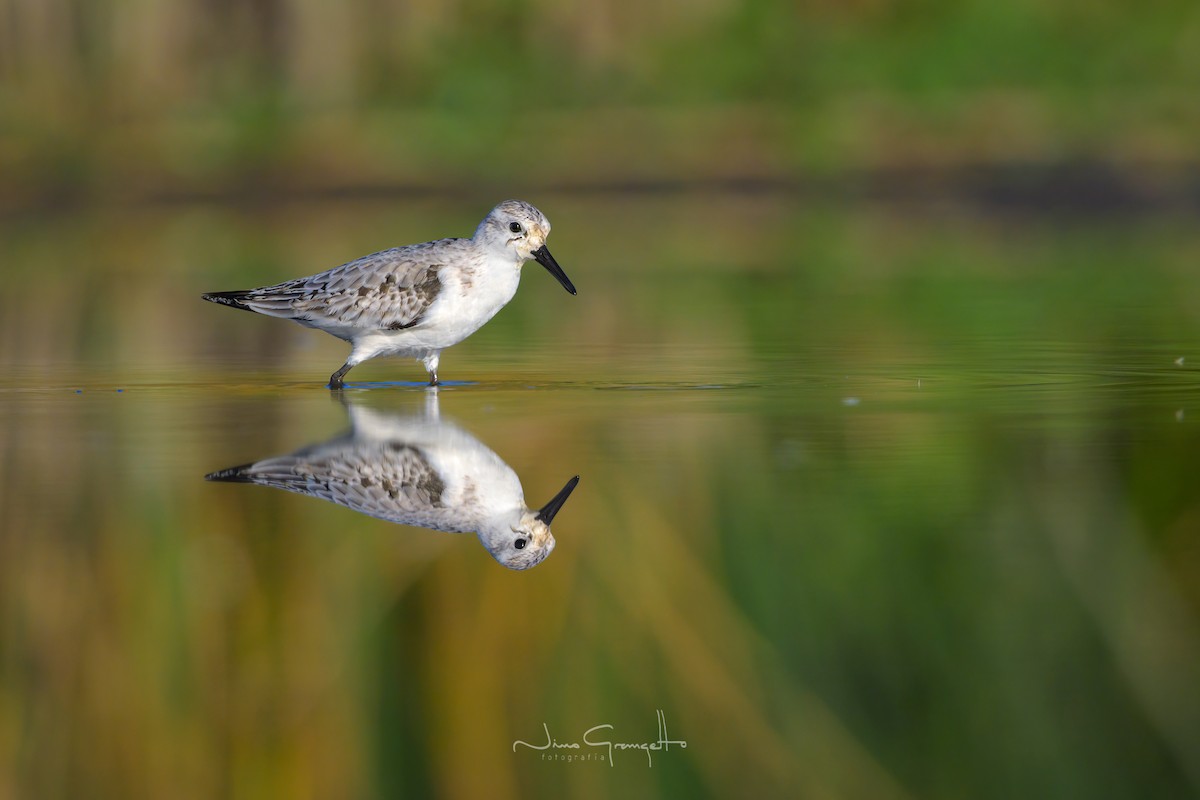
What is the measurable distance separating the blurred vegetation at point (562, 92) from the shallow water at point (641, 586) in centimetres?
1349

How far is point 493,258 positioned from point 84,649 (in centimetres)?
428

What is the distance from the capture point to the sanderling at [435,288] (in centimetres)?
868

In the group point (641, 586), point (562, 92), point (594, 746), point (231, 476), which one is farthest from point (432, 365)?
point (562, 92)

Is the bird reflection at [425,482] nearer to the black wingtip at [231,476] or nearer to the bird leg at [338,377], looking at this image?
the black wingtip at [231,476]

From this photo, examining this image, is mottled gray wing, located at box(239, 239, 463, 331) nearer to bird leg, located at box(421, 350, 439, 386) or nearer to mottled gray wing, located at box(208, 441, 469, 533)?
bird leg, located at box(421, 350, 439, 386)

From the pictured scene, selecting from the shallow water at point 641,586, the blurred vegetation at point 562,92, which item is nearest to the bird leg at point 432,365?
the shallow water at point 641,586

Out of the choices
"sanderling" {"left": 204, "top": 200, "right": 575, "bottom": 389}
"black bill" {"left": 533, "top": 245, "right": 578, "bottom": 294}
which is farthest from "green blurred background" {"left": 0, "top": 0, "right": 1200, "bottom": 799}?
"black bill" {"left": 533, "top": 245, "right": 578, "bottom": 294}

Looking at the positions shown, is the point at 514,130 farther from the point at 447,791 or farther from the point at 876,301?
the point at 447,791

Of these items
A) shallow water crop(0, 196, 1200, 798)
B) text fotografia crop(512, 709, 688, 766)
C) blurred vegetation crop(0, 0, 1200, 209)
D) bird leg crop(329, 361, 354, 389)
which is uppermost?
blurred vegetation crop(0, 0, 1200, 209)

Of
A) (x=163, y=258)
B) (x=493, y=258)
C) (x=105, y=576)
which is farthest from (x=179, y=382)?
(x=163, y=258)

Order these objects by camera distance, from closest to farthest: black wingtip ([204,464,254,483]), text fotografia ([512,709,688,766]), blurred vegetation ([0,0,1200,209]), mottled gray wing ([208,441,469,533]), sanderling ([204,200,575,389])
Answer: text fotografia ([512,709,688,766]) < mottled gray wing ([208,441,469,533]) < black wingtip ([204,464,254,483]) < sanderling ([204,200,575,389]) < blurred vegetation ([0,0,1200,209])

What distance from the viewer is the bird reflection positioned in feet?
18.6

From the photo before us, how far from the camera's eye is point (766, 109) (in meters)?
24.1

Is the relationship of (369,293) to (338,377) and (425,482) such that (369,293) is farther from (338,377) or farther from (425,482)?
(425,482)
